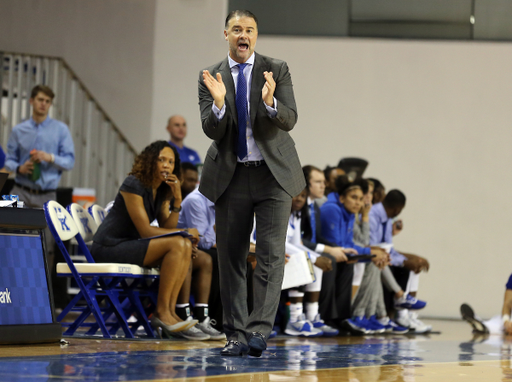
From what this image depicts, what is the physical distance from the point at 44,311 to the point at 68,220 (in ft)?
2.35

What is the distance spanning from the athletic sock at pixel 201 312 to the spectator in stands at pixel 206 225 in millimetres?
282

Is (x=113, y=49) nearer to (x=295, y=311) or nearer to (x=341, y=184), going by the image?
(x=341, y=184)

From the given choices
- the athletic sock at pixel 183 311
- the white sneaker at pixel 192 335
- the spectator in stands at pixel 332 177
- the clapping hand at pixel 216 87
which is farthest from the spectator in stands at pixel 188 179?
the clapping hand at pixel 216 87

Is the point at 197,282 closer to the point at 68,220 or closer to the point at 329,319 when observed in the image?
the point at 68,220

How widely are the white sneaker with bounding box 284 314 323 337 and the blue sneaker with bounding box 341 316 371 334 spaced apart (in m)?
0.47

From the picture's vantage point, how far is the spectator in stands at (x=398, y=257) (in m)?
6.30

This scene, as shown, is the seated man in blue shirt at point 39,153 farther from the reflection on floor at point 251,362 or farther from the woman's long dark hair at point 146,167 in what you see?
the reflection on floor at point 251,362

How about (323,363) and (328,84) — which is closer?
(323,363)

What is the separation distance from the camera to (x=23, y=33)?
841 centimetres

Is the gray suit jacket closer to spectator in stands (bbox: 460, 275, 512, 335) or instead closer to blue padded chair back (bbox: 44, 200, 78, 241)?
blue padded chair back (bbox: 44, 200, 78, 241)

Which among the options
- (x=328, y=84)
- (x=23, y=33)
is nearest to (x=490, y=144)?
(x=328, y=84)

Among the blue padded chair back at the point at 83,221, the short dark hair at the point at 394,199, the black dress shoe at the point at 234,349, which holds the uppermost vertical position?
the short dark hair at the point at 394,199

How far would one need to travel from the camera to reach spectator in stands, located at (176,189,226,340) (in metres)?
4.47

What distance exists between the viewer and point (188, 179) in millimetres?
5582
